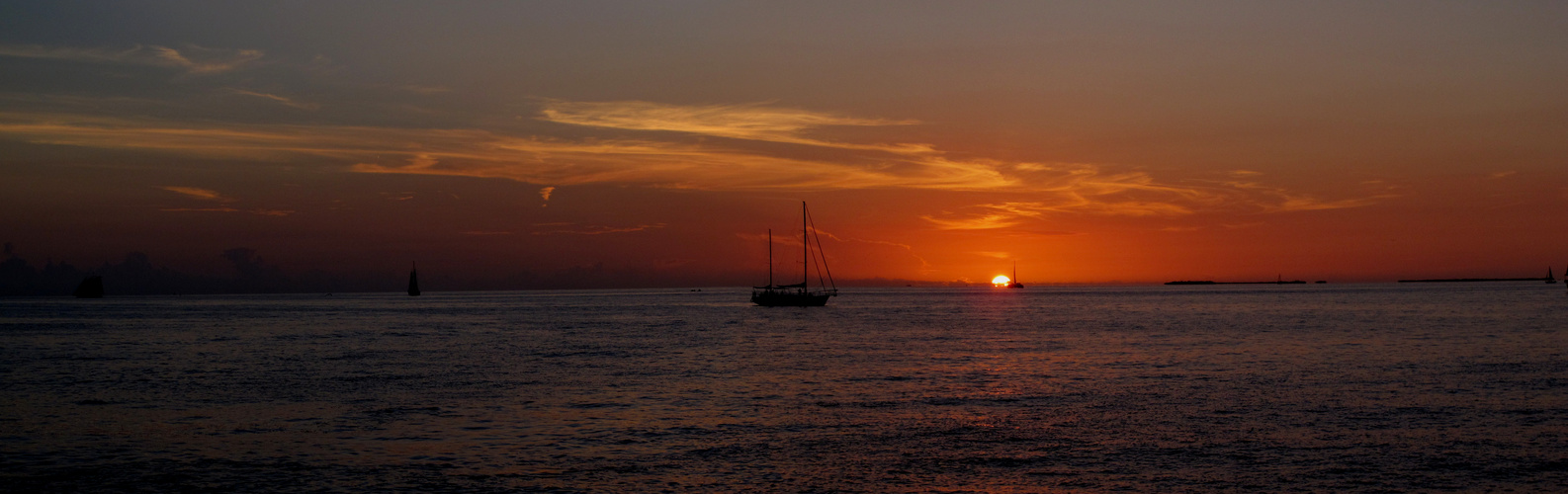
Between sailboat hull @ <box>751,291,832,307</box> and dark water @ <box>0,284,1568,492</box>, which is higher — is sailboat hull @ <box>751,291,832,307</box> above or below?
above

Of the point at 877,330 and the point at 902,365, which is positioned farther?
the point at 877,330

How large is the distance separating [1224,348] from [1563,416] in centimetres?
2931

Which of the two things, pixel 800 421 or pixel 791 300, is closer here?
pixel 800 421

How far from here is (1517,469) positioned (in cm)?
1922

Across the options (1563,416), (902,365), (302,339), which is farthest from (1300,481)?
(302,339)

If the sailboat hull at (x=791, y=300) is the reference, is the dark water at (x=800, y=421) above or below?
below

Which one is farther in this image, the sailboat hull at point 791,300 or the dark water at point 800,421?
the sailboat hull at point 791,300

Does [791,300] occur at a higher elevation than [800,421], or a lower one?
higher

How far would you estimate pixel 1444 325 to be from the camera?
79938 millimetres

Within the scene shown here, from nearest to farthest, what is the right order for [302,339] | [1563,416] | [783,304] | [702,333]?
[1563,416], [302,339], [702,333], [783,304]

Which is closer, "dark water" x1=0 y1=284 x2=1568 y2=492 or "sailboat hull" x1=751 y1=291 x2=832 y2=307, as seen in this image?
"dark water" x1=0 y1=284 x2=1568 y2=492

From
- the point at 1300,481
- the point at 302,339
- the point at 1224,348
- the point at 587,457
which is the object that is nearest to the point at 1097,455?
the point at 1300,481

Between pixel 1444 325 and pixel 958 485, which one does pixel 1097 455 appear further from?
pixel 1444 325

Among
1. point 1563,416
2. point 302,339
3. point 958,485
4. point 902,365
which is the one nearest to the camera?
point 958,485
